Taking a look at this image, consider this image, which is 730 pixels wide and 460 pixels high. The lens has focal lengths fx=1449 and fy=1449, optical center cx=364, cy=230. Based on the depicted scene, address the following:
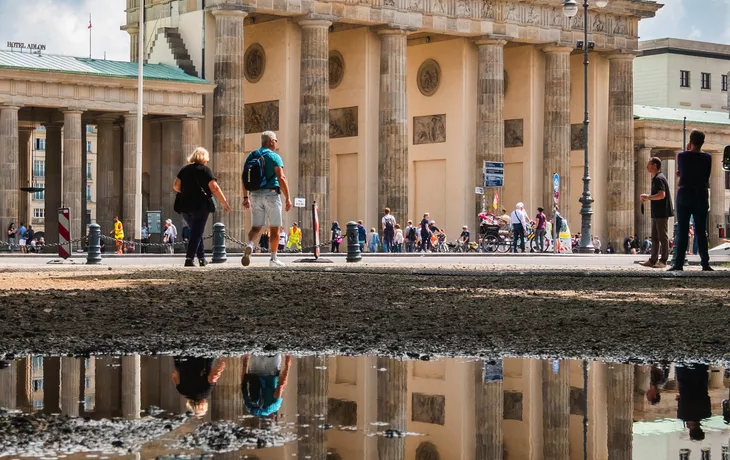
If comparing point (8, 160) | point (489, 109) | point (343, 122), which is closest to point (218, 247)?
point (8, 160)

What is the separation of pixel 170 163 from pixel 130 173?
3153mm

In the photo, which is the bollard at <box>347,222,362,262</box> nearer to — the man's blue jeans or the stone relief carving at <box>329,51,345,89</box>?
the man's blue jeans

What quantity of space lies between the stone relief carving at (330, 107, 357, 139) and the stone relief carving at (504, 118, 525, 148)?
10.0 m

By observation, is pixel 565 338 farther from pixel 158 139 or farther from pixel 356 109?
pixel 356 109

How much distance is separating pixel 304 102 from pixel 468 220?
37.5 feet

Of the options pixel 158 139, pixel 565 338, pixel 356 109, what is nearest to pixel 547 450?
pixel 565 338

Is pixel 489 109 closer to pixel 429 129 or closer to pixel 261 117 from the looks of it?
pixel 429 129

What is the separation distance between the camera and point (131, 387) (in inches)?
314

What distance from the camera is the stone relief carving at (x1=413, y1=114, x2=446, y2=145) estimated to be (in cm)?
7269

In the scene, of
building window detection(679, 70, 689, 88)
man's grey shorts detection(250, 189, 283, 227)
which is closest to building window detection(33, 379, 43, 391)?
man's grey shorts detection(250, 189, 283, 227)

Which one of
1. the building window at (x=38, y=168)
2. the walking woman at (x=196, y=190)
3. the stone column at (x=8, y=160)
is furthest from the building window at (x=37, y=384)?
the building window at (x=38, y=168)

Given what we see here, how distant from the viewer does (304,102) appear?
212 feet

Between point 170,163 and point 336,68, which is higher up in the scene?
point 336,68

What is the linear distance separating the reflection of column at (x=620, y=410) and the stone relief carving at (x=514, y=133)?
66110 millimetres
